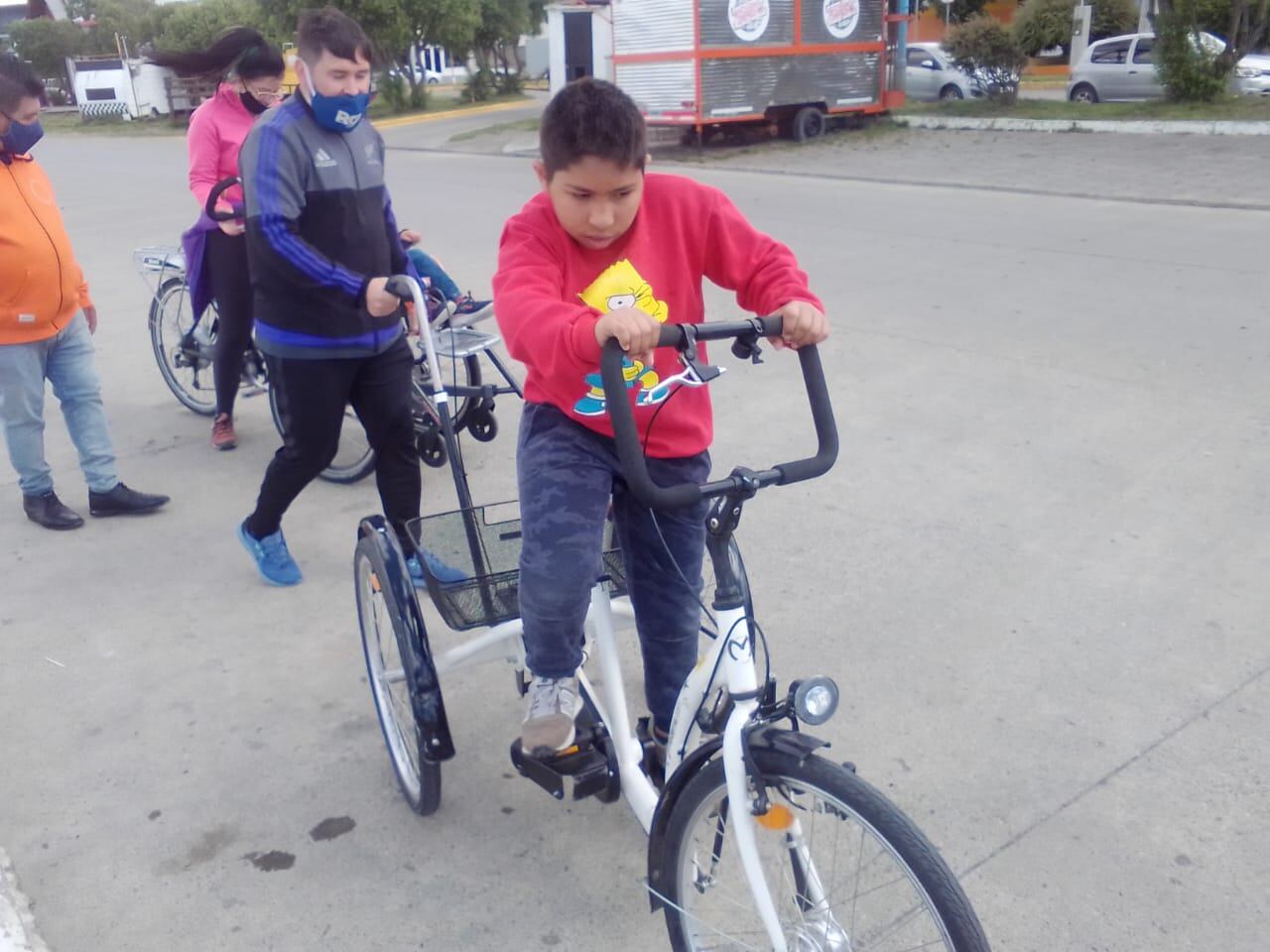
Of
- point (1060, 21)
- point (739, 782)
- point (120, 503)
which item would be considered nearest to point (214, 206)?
point (120, 503)

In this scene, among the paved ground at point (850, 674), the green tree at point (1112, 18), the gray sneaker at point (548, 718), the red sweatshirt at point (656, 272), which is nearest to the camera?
the red sweatshirt at point (656, 272)

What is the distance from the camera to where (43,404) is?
16.8 ft

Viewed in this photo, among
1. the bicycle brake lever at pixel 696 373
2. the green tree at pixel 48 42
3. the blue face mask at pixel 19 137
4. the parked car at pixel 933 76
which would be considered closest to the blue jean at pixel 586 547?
the bicycle brake lever at pixel 696 373

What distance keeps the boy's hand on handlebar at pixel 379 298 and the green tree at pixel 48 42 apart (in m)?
52.5

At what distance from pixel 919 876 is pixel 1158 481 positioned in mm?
3578

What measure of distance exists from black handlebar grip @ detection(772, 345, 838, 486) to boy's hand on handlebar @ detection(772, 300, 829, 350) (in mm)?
26

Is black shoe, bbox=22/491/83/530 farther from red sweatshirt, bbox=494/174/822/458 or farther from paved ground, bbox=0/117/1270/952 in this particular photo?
red sweatshirt, bbox=494/174/822/458

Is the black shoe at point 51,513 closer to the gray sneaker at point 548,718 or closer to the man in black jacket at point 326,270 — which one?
the man in black jacket at point 326,270

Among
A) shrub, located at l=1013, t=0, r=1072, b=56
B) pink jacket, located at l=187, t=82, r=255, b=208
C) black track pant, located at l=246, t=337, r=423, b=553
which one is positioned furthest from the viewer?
shrub, located at l=1013, t=0, r=1072, b=56

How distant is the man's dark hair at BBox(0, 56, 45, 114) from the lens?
4473 millimetres

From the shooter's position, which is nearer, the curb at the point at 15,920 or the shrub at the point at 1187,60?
the curb at the point at 15,920

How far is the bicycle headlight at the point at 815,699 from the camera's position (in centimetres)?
199

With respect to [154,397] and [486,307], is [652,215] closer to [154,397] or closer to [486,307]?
[486,307]

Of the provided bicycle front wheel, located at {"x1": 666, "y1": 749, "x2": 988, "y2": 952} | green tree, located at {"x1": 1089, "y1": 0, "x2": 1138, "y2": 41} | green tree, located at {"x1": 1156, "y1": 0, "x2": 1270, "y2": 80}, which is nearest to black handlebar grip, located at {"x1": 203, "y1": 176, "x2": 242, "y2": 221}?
bicycle front wheel, located at {"x1": 666, "y1": 749, "x2": 988, "y2": 952}
